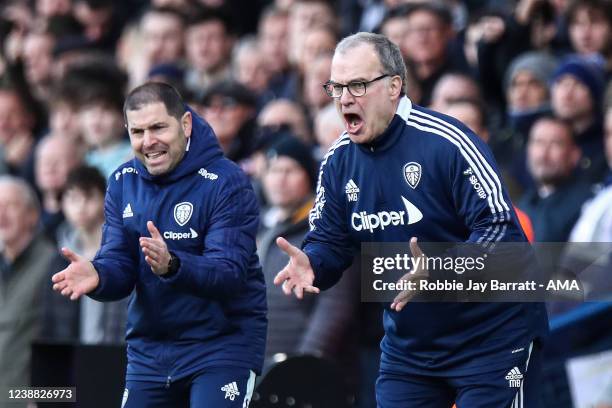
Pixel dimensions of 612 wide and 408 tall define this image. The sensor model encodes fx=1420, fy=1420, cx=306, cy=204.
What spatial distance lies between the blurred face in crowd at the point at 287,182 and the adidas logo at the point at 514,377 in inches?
134

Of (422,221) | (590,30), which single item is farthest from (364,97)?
(590,30)

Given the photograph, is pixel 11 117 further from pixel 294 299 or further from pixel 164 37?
pixel 294 299

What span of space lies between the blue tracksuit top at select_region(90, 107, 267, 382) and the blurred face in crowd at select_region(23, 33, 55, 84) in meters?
8.44

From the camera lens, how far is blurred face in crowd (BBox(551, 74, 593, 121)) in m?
10.5

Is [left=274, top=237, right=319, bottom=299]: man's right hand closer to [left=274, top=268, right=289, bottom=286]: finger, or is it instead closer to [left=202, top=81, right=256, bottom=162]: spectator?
[left=274, top=268, right=289, bottom=286]: finger

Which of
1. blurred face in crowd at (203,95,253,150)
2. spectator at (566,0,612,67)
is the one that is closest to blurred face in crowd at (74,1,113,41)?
blurred face in crowd at (203,95,253,150)

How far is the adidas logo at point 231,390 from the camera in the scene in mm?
6902

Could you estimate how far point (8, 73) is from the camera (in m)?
15.0

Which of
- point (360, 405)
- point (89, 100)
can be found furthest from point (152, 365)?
point (89, 100)

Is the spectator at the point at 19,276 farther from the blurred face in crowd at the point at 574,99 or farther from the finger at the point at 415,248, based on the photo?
the finger at the point at 415,248

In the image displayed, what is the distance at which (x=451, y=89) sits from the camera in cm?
1088

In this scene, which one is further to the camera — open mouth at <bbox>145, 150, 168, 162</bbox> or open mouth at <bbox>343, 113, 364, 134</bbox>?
open mouth at <bbox>145, 150, 168, 162</bbox>

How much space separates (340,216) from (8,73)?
8.79 metres

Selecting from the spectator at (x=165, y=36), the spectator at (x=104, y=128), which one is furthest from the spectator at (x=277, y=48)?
the spectator at (x=104, y=128)
